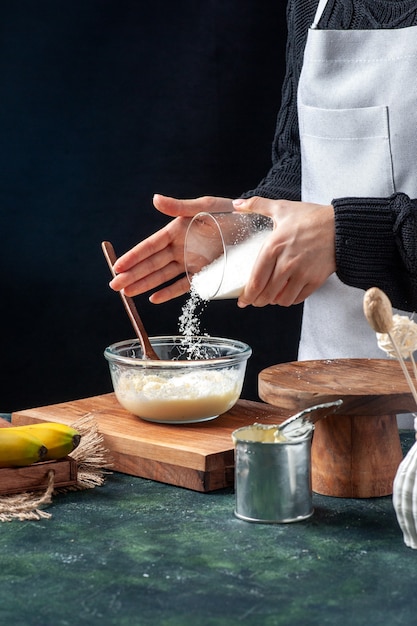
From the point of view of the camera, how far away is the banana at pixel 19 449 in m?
1.32

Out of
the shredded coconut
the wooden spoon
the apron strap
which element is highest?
the apron strap

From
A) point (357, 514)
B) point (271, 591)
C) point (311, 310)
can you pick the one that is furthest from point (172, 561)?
point (311, 310)

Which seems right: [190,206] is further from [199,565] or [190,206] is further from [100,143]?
[100,143]

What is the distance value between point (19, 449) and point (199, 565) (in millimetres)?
370

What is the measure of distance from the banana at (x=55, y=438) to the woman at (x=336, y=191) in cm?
37

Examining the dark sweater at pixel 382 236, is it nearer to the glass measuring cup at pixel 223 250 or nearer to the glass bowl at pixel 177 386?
the glass measuring cup at pixel 223 250

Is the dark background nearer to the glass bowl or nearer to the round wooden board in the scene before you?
the glass bowl

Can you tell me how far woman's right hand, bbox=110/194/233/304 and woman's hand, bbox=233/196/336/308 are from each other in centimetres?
19

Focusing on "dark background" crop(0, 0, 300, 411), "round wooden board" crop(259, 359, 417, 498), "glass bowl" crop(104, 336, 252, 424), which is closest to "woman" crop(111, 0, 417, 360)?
"glass bowl" crop(104, 336, 252, 424)

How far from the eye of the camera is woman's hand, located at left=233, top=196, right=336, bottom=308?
153cm

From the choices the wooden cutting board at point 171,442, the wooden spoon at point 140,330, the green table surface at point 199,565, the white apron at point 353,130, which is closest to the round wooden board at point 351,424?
the green table surface at point 199,565

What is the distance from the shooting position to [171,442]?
1451 millimetres

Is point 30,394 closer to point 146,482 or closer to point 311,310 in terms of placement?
point 311,310

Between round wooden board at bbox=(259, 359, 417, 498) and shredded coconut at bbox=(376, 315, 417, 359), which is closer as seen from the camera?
shredded coconut at bbox=(376, 315, 417, 359)
